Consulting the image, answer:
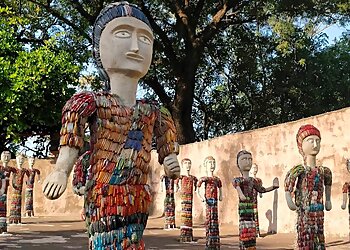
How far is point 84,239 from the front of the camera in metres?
9.92

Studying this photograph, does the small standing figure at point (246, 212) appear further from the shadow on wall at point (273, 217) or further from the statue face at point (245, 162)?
the shadow on wall at point (273, 217)

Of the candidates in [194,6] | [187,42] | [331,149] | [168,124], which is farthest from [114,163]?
[194,6]

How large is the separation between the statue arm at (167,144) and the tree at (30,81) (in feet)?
35.7

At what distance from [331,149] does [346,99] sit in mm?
8909

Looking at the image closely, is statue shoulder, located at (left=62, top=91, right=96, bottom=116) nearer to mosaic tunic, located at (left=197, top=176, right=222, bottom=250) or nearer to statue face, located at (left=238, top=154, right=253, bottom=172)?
statue face, located at (left=238, top=154, right=253, bottom=172)

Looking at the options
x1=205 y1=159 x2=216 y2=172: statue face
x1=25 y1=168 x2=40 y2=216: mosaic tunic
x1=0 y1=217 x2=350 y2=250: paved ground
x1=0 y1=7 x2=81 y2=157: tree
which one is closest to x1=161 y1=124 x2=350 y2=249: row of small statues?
x1=205 y1=159 x2=216 y2=172: statue face

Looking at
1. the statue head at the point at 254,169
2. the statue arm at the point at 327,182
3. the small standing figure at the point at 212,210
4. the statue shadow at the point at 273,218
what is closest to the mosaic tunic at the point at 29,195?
the statue head at the point at 254,169

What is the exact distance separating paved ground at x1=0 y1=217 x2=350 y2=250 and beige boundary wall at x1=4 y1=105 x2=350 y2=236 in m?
0.36

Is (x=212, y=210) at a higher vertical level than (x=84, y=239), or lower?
higher

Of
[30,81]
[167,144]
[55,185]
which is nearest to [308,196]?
[167,144]

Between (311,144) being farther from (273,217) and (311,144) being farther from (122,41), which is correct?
(273,217)

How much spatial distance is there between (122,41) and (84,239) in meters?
7.06

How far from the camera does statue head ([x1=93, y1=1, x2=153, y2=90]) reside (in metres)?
3.56

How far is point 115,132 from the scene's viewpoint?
134 inches
